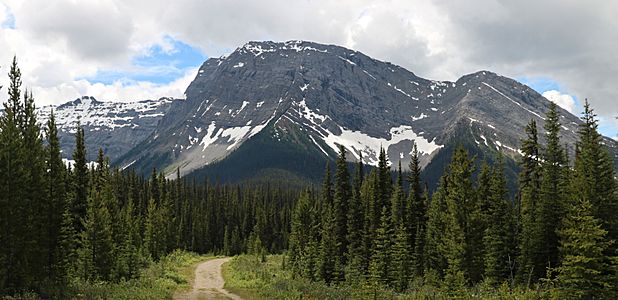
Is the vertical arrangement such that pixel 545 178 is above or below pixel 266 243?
above

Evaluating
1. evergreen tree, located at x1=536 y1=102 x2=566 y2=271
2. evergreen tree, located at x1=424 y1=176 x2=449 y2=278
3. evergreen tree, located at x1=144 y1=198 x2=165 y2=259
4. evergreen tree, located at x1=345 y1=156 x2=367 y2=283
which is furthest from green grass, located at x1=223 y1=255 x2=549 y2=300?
evergreen tree, located at x1=144 y1=198 x2=165 y2=259

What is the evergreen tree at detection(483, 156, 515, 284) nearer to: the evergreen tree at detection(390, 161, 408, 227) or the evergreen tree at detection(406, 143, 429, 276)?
the evergreen tree at detection(406, 143, 429, 276)

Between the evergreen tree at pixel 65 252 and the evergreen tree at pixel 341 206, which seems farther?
the evergreen tree at pixel 341 206

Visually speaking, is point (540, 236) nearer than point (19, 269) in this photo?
No

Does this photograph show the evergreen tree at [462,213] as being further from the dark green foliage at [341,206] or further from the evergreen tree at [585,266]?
the dark green foliage at [341,206]

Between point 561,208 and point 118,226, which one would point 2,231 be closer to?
point 118,226

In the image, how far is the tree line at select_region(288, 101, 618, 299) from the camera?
30.9 m

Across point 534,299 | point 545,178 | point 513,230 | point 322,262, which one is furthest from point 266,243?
point 534,299

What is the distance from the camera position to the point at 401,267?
150ft

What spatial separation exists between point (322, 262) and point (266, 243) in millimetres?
70422

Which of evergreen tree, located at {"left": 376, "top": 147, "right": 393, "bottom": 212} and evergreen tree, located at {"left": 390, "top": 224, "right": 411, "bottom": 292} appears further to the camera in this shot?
evergreen tree, located at {"left": 376, "top": 147, "right": 393, "bottom": 212}

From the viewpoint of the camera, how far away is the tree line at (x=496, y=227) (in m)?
30.9

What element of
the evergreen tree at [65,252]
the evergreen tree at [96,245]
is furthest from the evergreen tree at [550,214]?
the evergreen tree at [65,252]

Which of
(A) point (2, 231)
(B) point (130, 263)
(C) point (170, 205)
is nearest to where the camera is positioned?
(A) point (2, 231)
